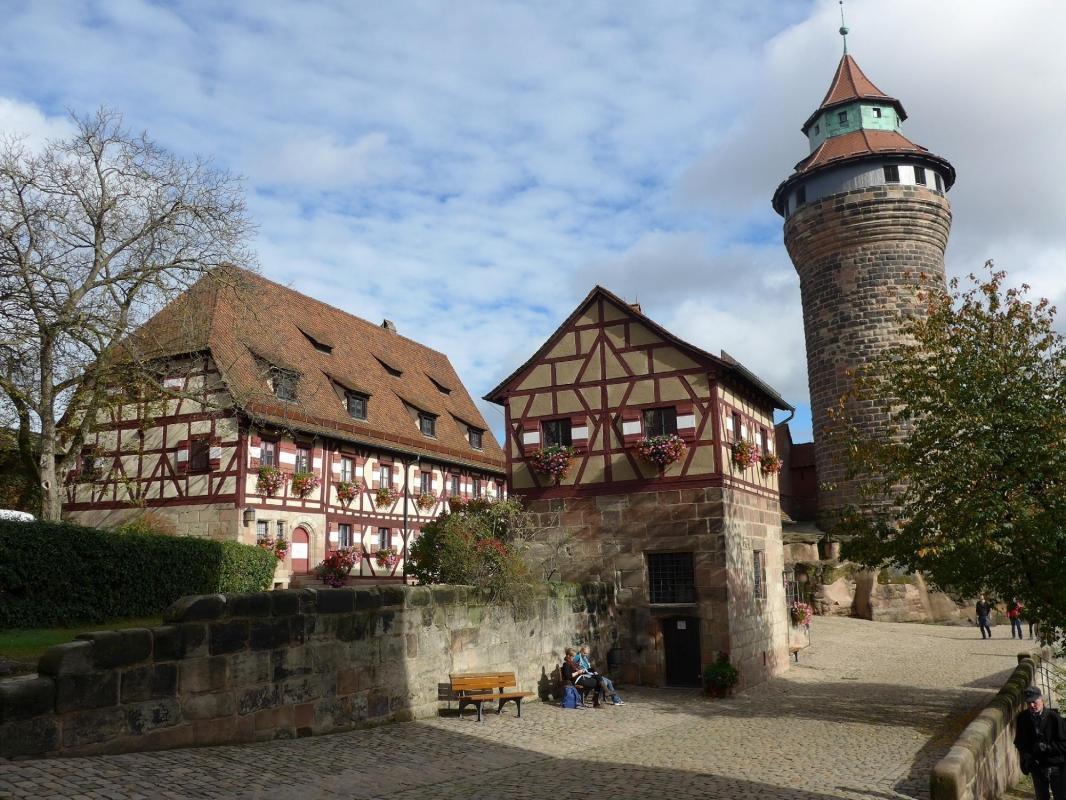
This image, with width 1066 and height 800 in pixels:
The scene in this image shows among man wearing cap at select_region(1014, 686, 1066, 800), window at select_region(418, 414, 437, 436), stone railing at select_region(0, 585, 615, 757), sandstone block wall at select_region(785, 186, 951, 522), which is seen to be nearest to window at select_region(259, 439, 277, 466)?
window at select_region(418, 414, 437, 436)

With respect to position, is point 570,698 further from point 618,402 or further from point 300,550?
point 300,550

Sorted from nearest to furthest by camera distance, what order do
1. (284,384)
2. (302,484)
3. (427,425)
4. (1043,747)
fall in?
1. (1043,747)
2. (302,484)
3. (284,384)
4. (427,425)

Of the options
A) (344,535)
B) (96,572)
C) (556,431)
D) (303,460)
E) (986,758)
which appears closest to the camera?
(986,758)

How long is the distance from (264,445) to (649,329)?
10.4m

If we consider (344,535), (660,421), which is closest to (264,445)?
(344,535)

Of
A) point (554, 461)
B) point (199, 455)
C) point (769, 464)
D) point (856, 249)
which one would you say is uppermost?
point (856, 249)

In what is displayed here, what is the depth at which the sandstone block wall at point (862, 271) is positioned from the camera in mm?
32938

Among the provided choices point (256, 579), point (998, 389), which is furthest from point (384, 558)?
point (998, 389)

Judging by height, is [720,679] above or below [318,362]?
below

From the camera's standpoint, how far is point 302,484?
24.1m

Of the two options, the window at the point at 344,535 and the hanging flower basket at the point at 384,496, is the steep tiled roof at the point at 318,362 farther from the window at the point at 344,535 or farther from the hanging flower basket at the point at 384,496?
the window at the point at 344,535

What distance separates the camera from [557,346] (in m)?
21.0

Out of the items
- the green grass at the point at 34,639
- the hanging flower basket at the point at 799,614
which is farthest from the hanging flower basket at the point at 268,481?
the hanging flower basket at the point at 799,614

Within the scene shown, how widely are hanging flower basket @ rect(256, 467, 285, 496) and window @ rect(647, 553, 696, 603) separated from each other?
32.0 feet
